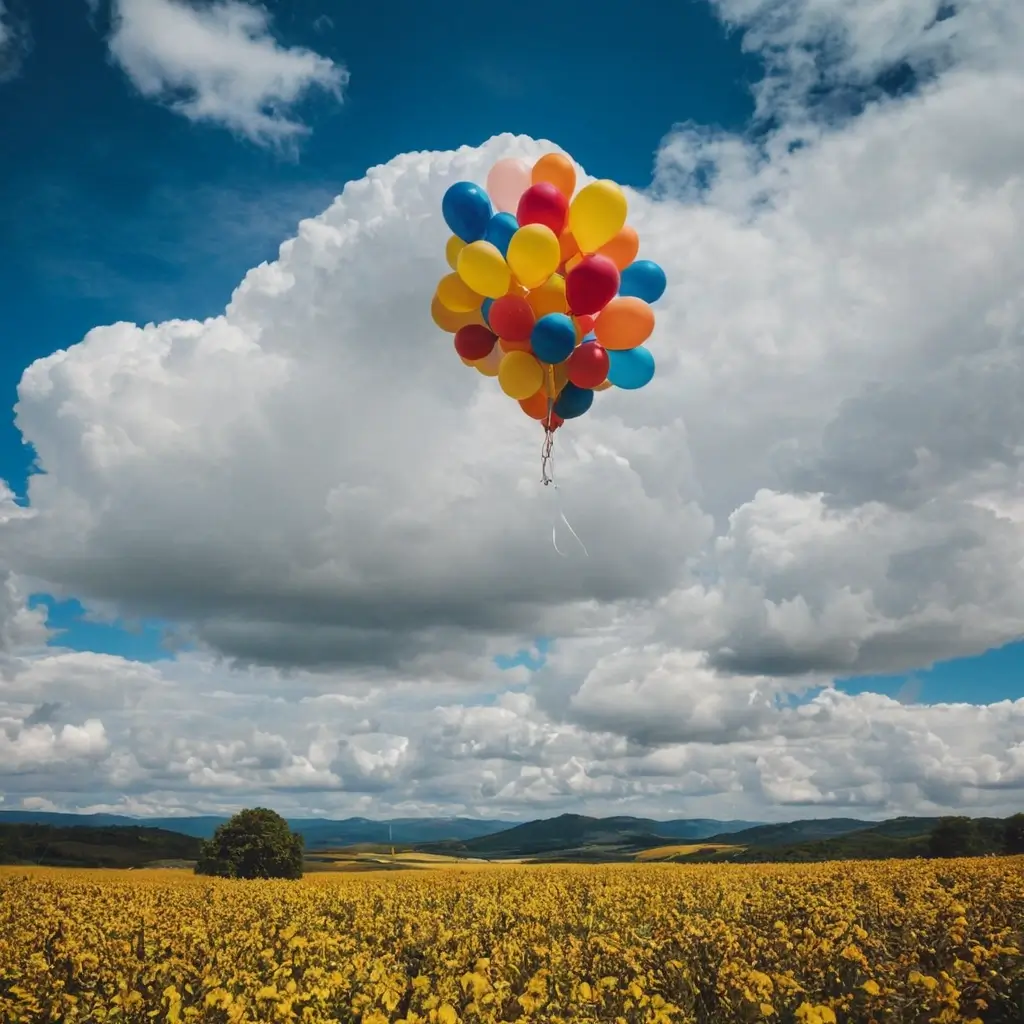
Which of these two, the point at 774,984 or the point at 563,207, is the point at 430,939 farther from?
the point at 563,207

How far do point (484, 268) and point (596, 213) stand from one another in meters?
1.90

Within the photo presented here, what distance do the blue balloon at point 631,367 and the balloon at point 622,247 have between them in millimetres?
1434

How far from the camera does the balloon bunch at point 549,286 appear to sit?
10953 mm

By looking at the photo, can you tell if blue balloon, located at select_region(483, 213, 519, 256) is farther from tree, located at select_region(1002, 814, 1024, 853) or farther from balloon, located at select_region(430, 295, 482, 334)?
tree, located at select_region(1002, 814, 1024, 853)

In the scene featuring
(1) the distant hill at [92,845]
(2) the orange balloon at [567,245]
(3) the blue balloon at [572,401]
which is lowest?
(1) the distant hill at [92,845]

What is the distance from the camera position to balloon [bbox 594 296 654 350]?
11352 millimetres

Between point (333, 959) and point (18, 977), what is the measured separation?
163 inches

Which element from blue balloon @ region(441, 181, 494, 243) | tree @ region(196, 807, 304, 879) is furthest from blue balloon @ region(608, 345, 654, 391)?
tree @ region(196, 807, 304, 879)

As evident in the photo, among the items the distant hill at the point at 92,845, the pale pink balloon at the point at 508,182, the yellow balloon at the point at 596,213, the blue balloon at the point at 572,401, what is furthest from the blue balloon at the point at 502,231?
the distant hill at the point at 92,845

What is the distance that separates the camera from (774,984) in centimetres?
772

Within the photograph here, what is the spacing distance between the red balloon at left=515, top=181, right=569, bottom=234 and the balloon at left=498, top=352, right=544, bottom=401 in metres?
1.95

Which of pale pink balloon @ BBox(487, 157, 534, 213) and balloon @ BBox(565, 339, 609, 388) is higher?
pale pink balloon @ BBox(487, 157, 534, 213)

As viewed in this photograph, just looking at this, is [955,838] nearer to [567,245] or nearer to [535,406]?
[535,406]

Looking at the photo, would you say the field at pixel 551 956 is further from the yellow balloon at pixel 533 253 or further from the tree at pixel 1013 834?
the tree at pixel 1013 834
